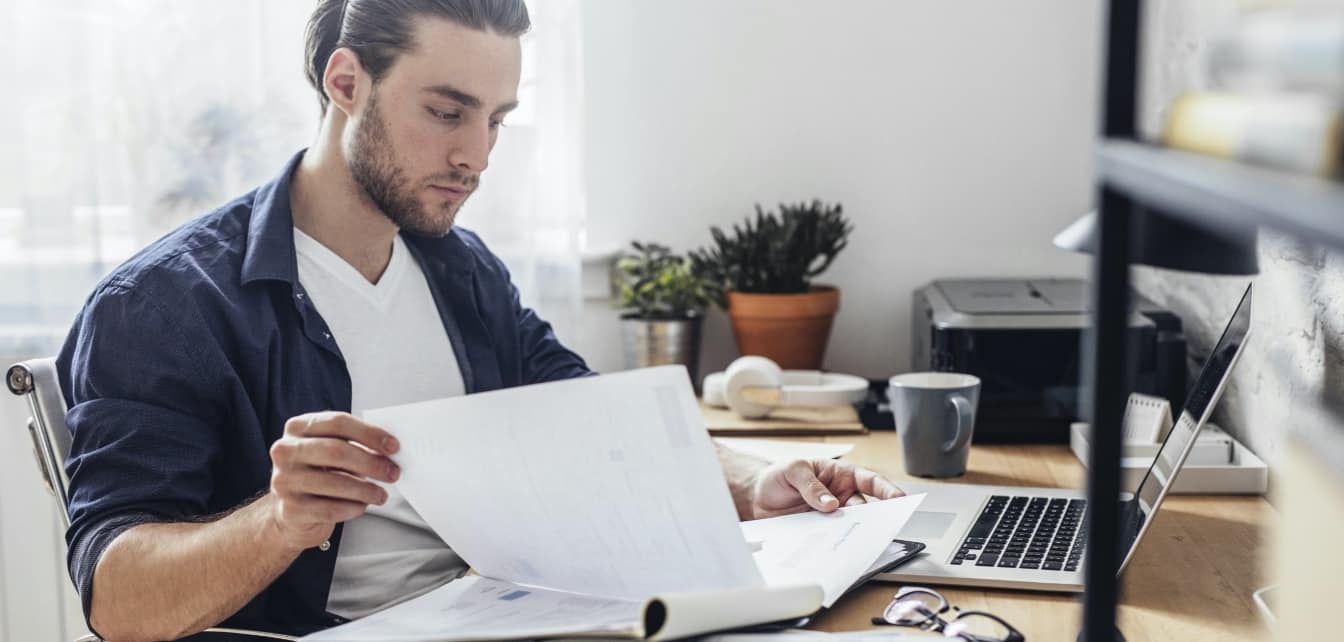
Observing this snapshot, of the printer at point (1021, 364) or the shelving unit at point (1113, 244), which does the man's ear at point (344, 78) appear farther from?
the shelving unit at point (1113, 244)

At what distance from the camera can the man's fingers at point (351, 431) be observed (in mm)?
885

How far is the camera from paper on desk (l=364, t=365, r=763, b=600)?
2.80ft

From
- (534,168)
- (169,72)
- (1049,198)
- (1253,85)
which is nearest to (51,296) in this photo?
(169,72)

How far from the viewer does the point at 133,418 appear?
43.1 inches

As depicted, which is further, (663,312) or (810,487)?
(663,312)

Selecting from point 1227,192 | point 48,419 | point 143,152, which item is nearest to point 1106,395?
point 1227,192

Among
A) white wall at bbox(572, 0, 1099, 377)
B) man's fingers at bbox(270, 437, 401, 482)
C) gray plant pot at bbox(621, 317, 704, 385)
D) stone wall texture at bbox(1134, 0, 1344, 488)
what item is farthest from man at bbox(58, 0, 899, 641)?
white wall at bbox(572, 0, 1099, 377)

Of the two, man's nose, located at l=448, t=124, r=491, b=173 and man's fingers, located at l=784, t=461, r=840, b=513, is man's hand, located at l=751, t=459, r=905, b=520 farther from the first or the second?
man's nose, located at l=448, t=124, r=491, b=173

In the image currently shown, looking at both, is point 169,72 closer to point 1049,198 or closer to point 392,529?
point 392,529

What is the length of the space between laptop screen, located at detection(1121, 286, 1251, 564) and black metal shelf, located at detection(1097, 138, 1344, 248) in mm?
641

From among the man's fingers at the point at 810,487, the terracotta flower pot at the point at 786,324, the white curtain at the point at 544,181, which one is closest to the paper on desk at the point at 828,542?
the man's fingers at the point at 810,487

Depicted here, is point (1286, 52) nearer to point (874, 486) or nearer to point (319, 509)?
point (319, 509)

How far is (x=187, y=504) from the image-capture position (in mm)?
1106

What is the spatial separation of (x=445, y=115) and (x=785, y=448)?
0.58 metres
